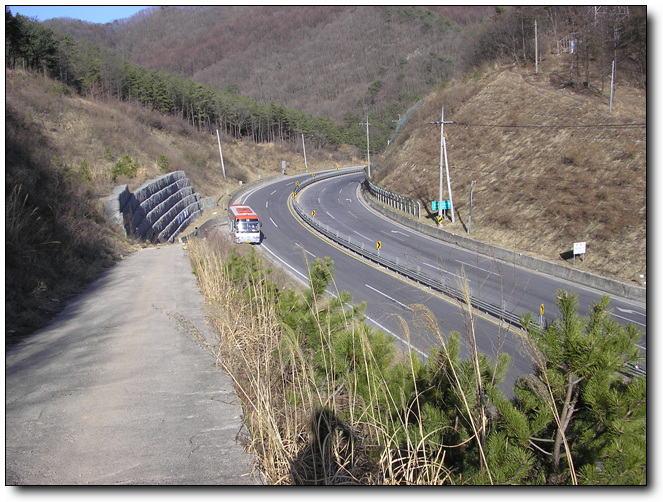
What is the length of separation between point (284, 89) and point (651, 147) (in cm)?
17141

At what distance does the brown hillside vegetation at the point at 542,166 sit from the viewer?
90.4 feet

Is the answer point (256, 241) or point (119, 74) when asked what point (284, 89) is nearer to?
point (119, 74)

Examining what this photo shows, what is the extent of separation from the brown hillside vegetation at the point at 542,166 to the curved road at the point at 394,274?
154 inches

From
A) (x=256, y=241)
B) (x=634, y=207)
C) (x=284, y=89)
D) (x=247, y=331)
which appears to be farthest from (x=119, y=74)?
(x=284, y=89)

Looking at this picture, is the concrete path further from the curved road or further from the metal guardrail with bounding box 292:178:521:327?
the metal guardrail with bounding box 292:178:521:327

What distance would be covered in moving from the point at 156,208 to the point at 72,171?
7384mm

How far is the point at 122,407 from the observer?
205 inches

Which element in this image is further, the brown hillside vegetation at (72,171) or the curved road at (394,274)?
the curved road at (394,274)

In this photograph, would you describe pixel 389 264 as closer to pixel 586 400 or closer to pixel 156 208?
pixel 156 208

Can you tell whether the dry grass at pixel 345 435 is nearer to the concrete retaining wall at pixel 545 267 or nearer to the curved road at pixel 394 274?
the curved road at pixel 394 274

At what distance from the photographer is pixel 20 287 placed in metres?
9.96

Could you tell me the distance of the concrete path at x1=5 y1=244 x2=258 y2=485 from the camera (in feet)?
13.1

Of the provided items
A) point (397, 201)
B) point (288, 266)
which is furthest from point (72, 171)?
point (397, 201)

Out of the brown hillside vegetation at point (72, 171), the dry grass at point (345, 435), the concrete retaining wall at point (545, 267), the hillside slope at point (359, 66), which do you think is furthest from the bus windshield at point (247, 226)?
the hillside slope at point (359, 66)
